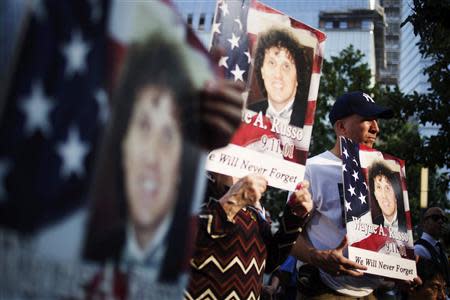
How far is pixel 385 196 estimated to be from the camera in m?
4.13

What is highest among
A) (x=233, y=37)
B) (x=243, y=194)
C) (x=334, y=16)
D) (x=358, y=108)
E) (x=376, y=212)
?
(x=334, y=16)

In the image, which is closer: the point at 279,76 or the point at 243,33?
the point at 243,33

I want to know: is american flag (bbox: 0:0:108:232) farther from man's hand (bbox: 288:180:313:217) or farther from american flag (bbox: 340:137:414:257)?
american flag (bbox: 340:137:414:257)

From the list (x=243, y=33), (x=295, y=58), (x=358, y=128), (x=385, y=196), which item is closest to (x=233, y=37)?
(x=243, y=33)

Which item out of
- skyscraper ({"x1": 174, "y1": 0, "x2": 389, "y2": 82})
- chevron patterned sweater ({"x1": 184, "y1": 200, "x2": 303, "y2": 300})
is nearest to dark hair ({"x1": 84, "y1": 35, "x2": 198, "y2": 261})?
chevron patterned sweater ({"x1": 184, "y1": 200, "x2": 303, "y2": 300})

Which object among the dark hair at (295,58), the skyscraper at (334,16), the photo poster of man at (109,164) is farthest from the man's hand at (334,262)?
the skyscraper at (334,16)

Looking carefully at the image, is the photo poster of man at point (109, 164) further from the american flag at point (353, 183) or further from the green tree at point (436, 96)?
the green tree at point (436, 96)

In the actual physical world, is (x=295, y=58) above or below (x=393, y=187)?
above

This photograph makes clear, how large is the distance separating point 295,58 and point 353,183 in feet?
3.78

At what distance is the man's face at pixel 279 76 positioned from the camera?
275 cm

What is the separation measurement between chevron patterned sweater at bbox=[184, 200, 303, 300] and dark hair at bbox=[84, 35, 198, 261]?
43.9 inches

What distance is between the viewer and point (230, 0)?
265 centimetres

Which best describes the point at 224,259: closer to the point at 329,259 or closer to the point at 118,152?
the point at 329,259

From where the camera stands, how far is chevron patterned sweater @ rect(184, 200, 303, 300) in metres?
2.60
